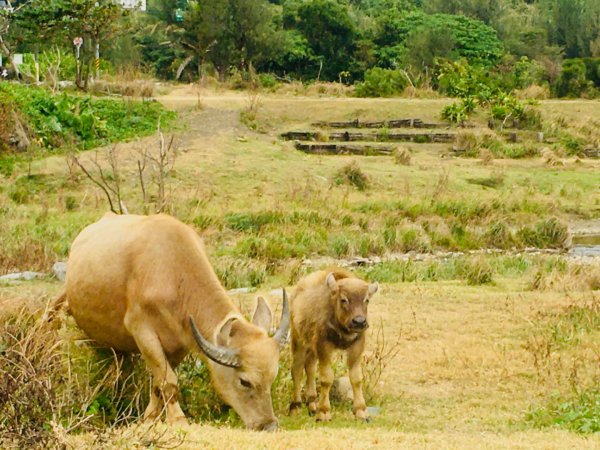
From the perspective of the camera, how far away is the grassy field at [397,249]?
9164 millimetres

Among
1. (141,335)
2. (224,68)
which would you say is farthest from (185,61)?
(141,335)

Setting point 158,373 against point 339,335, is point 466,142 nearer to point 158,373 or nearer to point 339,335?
point 339,335

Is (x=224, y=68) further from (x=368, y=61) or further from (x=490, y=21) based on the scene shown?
(x=490, y=21)

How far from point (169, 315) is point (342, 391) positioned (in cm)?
240

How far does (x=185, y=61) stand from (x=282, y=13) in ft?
22.1

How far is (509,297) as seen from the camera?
47.2 feet

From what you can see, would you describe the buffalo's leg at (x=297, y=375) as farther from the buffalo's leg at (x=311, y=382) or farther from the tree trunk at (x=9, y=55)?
the tree trunk at (x=9, y=55)

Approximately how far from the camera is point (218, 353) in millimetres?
7848

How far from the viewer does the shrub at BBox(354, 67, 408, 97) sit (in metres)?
38.7

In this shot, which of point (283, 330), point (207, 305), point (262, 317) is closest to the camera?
point (283, 330)

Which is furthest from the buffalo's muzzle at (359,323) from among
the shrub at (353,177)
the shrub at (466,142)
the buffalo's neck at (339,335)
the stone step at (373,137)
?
the stone step at (373,137)

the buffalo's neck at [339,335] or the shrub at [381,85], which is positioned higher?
the buffalo's neck at [339,335]

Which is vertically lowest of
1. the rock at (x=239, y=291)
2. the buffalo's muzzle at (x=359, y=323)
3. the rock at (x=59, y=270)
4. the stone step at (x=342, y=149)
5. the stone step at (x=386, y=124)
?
the stone step at (x=342, y=149)

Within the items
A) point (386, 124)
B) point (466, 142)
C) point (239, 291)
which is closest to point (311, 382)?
point (239, 291)
